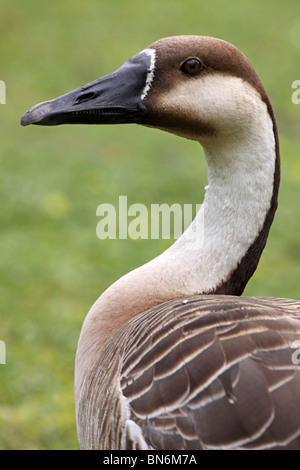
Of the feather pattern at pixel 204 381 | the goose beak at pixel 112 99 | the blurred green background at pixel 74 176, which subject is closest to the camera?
the feather pattern at pixel 204 381

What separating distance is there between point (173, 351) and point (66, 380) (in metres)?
2.37

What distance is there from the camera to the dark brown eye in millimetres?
2500

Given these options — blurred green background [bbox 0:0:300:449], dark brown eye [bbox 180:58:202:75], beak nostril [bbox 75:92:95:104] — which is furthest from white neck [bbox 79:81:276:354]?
blurred green background [bbox 0:0:300:449]

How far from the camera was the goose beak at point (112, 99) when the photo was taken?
2477mm

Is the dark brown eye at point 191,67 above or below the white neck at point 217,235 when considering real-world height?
above

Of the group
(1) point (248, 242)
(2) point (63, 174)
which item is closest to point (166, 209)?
(2) point (63, 174)


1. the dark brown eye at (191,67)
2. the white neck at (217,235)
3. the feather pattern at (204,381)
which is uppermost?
the dark brown eye at (191,67)

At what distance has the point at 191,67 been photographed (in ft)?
8.23

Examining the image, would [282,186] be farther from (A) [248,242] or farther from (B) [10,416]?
(A) [248,242]


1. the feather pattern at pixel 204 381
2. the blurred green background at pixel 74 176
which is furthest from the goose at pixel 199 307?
the blurred green background at pixel 74 176

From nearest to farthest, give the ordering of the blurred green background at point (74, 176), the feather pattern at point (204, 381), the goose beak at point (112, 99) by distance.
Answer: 1. the feather pattern at point (204, 381)
2. the goose beak at point (112, 99)
3. the blurred green background at point (74, 176)

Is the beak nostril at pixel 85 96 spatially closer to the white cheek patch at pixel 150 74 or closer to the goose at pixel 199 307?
the goose at pixel 199 307

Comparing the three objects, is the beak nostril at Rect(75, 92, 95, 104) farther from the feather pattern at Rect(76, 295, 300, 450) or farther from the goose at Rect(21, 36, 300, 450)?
the feather pattern at Rect(76, 295, 300, 450)

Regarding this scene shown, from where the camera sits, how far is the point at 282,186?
7023 millimetres
